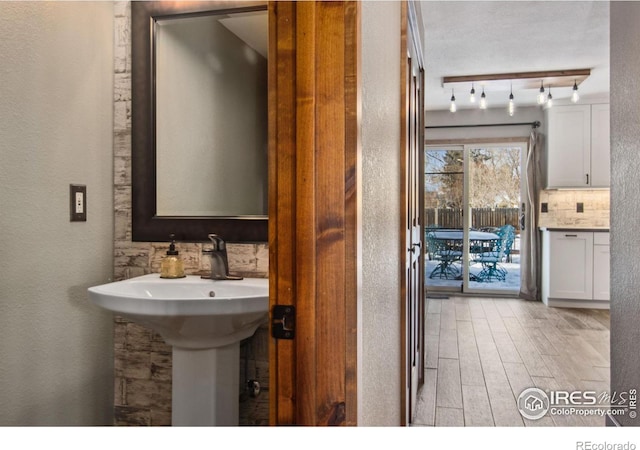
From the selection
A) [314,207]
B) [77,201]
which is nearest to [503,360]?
[77,201]

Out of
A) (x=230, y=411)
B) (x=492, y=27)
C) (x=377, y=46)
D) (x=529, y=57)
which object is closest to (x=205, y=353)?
(x=230, y=411)

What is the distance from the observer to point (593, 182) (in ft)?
18.0

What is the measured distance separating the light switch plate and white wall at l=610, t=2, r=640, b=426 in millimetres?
2066

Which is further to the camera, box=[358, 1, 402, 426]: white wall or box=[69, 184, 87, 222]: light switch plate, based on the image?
box=[69, 184, 87, 222]: light switch plate

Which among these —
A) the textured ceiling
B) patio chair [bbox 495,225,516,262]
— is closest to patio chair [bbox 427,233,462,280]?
patio chair [bbox 495,225,516,262]

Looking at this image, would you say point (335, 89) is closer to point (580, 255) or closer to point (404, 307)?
point (404, 307)

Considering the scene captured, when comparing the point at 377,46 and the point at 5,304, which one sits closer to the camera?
the point at 377,46

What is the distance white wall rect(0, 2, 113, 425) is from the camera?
1660 millimetres

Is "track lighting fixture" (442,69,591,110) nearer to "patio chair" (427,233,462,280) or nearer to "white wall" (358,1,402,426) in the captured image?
"patio chair" (427,233,462,280)

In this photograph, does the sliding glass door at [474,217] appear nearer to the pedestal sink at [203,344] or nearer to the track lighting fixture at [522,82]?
the track lighting fixture at [522,82]

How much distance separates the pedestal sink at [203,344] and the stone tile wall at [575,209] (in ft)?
16.4

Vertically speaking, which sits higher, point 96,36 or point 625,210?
point 96,36

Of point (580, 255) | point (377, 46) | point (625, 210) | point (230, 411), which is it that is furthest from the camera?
point (580, 255)

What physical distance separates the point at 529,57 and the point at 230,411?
12.6 feet
